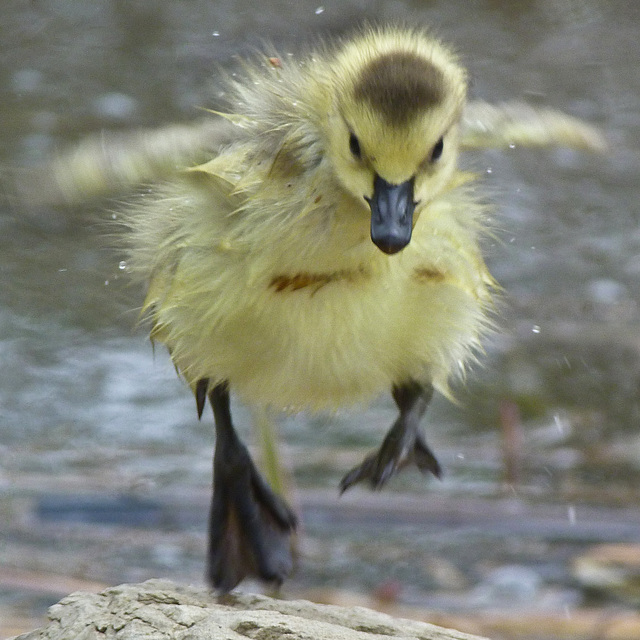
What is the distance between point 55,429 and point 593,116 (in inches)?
110

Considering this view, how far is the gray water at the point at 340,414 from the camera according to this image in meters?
2.81

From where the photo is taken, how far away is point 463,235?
218 cm

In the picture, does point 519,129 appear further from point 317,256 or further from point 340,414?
point 340,414

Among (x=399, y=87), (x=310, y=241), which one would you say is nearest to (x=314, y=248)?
(x=310, y=241)

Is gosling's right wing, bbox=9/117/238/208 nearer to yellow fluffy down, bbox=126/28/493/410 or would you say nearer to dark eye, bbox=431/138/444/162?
yellow fluffy down, bbox=126/28/493/410

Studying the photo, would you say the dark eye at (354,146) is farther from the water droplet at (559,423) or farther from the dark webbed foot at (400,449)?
the water droplet at (559,423)

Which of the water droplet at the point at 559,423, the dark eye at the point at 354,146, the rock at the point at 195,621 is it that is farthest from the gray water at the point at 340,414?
the rock at the point at 195,621

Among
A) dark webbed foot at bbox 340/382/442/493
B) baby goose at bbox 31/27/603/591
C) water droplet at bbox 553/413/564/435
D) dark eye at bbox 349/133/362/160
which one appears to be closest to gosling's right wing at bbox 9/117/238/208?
baby goose at bbox 31/27/603/591

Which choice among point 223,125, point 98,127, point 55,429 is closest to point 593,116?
point 98,127

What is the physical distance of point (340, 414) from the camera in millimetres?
2898

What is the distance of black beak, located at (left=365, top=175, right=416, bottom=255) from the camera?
5.50ft

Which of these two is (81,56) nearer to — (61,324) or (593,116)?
(61,324)

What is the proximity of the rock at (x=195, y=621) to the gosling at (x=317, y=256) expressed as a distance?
1.35 ft

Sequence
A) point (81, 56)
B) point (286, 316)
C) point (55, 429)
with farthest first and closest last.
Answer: point (81, 56) → point (55, 429) → point (286, 316)
